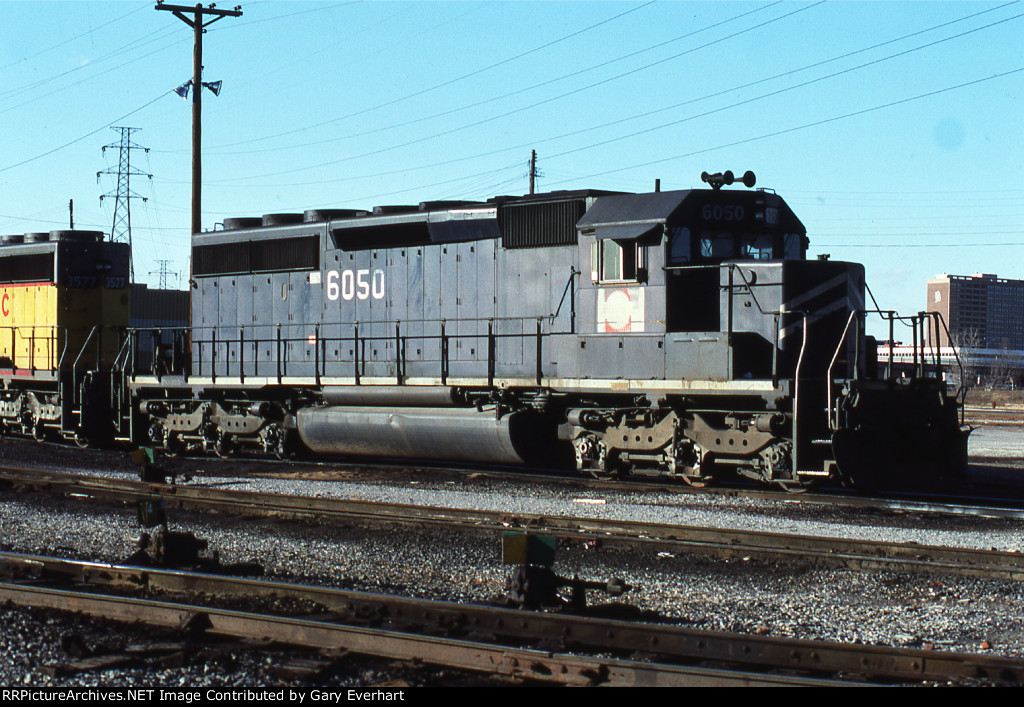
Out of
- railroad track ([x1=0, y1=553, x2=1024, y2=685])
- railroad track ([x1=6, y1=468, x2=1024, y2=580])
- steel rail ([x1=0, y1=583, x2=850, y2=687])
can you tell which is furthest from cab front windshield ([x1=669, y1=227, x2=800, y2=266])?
steel rail ([x1=0, y1=583, x2=850, y2=687])

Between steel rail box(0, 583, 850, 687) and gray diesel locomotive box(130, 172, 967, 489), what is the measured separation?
6639 mm

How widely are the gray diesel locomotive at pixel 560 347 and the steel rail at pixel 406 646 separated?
664 centimetres

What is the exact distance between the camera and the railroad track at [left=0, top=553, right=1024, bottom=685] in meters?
4.62

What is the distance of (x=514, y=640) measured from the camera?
5.37 metres

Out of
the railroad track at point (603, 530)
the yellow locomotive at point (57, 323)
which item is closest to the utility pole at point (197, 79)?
the yellow locomotive at point (57, 323)

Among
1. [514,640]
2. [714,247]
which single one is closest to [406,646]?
[514,640]

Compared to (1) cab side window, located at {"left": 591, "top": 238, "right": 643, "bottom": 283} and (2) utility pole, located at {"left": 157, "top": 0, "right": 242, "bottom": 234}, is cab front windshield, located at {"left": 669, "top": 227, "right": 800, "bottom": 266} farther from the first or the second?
(2) utility pole, located at {"left": 157, "top": 0, "right": 242, "bottom": 234}

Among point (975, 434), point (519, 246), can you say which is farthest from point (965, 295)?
point (519, 246)

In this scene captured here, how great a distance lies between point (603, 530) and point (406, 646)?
4120mm

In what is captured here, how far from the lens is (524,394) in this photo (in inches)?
530

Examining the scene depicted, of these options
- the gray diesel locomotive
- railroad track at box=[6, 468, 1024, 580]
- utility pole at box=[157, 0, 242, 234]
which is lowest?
railroad track at box=[6, 468, 1024, 580]

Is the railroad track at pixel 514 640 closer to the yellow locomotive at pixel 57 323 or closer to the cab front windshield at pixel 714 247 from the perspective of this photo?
the cab front windshield at pixel 714 247

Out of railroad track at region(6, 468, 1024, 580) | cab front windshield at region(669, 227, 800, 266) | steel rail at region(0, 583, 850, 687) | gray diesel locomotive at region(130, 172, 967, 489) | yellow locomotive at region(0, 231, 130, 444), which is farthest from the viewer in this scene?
yellow locomotive at region(0, 231, 130, 444)

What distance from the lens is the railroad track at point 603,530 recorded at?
750cm
